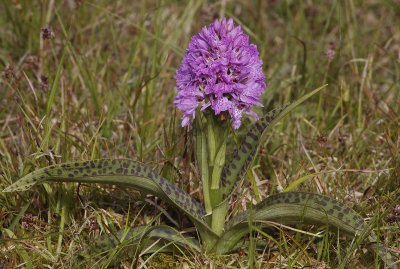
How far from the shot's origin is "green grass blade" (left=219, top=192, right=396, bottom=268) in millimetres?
2918

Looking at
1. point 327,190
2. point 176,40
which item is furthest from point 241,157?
point 176,40

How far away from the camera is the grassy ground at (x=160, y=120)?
3.29 m

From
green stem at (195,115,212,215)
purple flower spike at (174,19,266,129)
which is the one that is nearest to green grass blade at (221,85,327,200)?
green stem at (195,115,212,215)

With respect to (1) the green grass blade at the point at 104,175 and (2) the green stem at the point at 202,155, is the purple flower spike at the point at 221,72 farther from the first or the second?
(1) the green grass blade at the point at 104,175

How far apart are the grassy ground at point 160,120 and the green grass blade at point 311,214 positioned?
0.28ft

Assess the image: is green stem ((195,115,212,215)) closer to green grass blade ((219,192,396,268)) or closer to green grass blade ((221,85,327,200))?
green grass blade ((221,85,327,200))

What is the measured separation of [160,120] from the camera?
4340 mm

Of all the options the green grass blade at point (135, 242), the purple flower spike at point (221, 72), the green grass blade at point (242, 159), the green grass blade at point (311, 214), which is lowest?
the green grass blade at point (135, 242)

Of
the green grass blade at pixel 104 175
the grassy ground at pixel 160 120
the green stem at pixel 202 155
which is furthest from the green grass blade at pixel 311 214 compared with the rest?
the green grass blade at pixel 104 175

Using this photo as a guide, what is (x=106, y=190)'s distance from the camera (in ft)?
12.0

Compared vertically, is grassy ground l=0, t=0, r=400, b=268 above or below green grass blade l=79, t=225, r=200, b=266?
above

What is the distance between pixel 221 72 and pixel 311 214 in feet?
2.46

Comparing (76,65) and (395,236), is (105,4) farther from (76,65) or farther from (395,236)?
(395,236)

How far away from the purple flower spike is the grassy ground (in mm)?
609
